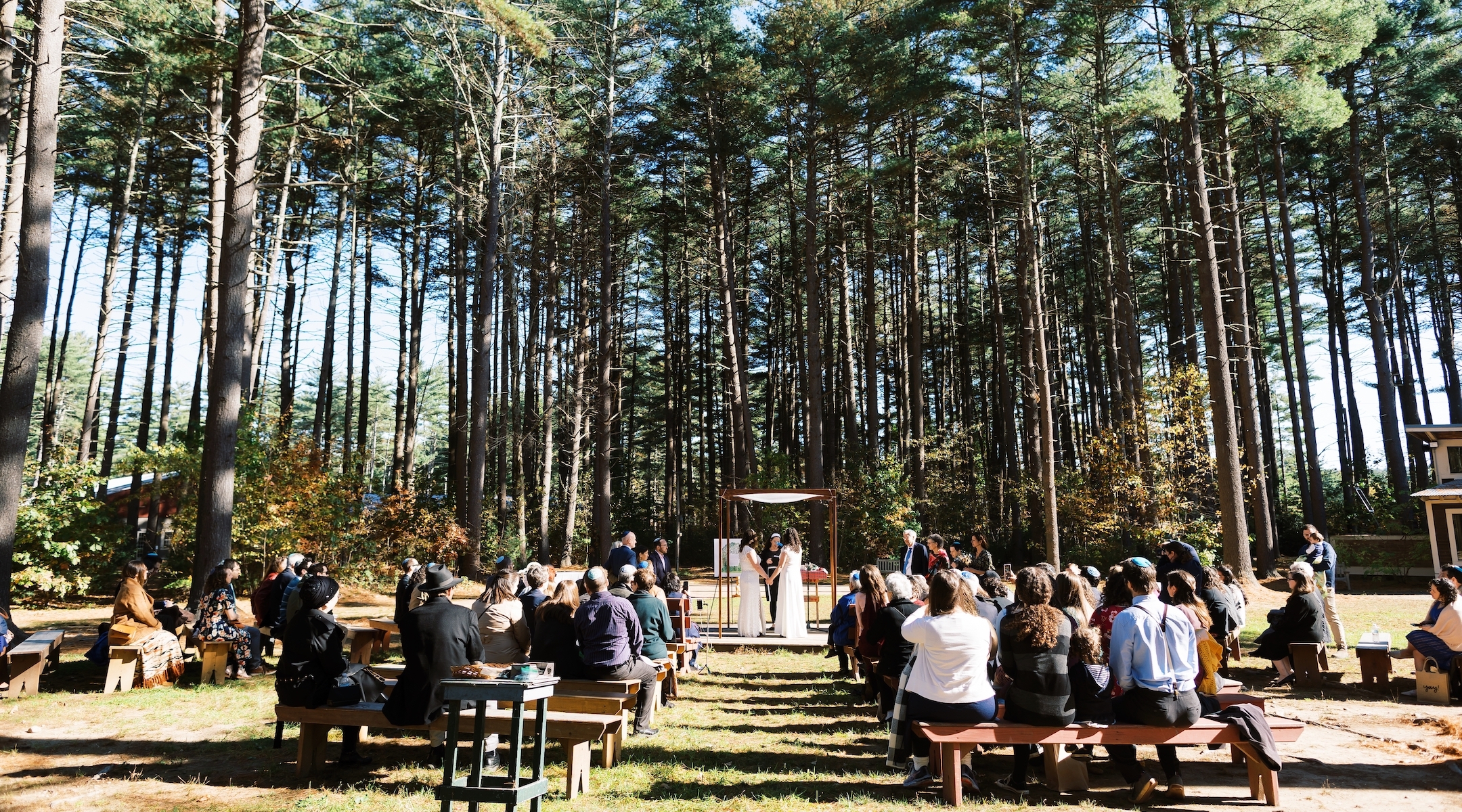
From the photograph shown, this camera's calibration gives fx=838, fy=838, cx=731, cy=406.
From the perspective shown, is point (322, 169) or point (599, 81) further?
point (322, 169)

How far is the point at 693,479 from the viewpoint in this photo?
45750 mm

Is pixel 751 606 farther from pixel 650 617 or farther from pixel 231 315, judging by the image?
pixel 231 315

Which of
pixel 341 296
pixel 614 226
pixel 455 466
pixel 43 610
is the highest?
pixel 614 226

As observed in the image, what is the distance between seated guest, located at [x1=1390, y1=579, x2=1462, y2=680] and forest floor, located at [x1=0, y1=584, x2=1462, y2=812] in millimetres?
436

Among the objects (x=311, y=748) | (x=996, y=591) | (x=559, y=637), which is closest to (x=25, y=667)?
(x=311, y=748)

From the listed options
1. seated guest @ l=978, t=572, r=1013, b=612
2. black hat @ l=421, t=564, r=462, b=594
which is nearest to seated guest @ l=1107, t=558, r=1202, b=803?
seated guest @ l=978, t=572, r=1013, b=612

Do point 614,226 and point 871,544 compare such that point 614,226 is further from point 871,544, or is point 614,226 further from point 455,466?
point 871,544

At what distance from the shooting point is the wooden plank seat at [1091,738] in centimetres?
481

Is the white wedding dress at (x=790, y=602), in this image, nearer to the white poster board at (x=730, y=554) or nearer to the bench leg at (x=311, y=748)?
the white poster board at (x=730, y=554)

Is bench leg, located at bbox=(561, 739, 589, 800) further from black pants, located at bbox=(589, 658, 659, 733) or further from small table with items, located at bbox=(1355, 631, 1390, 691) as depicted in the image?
small table with items, located at bbox=(1355, 631, 1390, 691)

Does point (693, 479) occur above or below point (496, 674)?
above

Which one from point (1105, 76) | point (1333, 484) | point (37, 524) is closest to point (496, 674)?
point (37, 524)

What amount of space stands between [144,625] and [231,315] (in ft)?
12.6

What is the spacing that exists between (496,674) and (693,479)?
4108 centimetres
